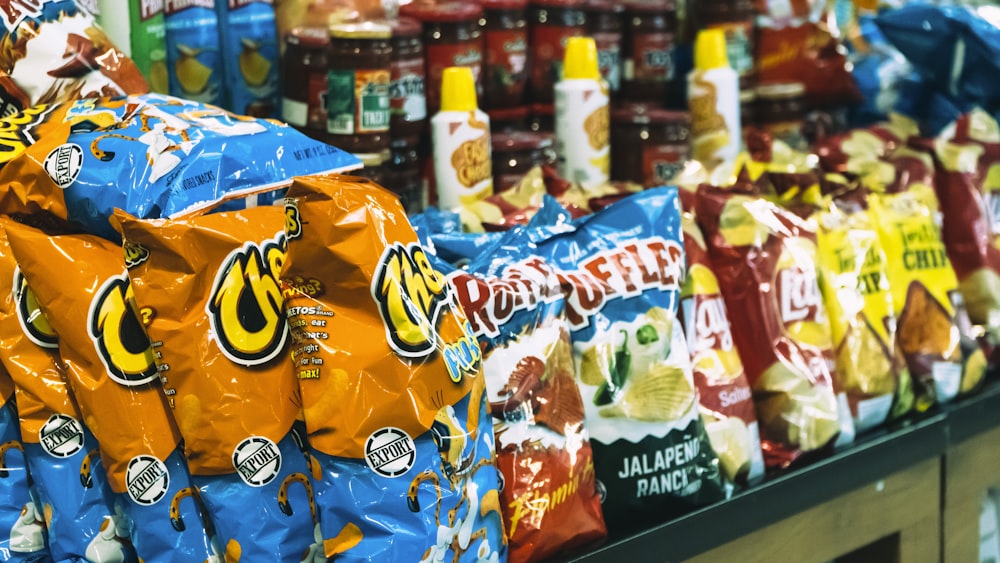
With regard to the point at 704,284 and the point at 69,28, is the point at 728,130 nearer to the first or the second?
the point at 704,284

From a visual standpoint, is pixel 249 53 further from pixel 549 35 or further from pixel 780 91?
pixel 780 91

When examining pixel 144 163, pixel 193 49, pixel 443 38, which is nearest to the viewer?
pixel 144 163

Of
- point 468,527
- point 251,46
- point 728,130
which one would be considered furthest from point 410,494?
point 728,130

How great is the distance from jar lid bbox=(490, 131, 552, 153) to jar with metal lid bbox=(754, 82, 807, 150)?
1.73 feet

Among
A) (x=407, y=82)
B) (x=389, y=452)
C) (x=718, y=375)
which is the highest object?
(x=407, y=82)

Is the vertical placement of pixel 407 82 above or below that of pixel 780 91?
above

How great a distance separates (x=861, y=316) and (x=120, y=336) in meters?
0.99

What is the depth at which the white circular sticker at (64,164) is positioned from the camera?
119 centimetres

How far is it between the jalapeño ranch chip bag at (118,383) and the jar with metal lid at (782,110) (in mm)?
1298

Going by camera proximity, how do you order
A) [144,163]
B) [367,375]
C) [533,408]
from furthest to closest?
1. [533,408]
2. [144,163]
3. [367,375]

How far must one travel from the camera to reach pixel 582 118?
178 cm

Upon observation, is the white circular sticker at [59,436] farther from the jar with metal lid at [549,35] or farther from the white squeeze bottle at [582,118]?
the jar with metal lid at [549,35]

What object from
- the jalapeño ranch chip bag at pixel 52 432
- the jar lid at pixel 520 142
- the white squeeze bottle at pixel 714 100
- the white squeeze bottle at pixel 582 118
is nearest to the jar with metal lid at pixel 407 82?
the jar lid at pixel 520 142

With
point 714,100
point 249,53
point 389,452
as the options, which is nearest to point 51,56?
point 249,53
